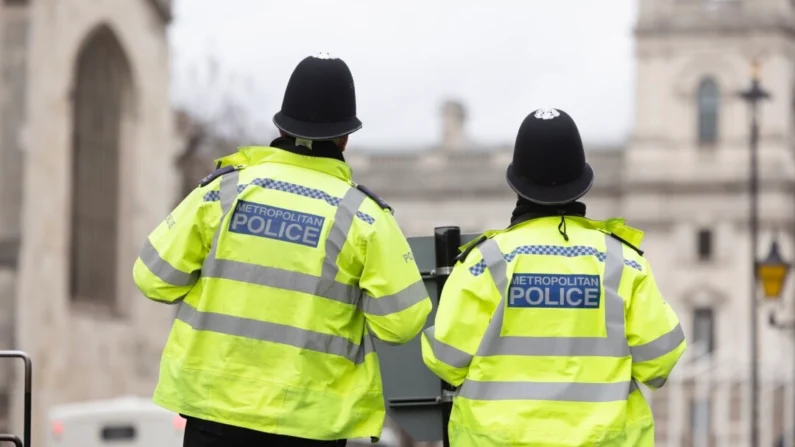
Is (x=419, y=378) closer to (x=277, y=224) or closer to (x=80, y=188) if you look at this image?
(x=277, y=224)

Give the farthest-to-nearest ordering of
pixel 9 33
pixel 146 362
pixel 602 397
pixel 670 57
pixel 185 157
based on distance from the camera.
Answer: pixel 670 57 < pixel 185 157 < pixel 146 362 < pixel 9 33 < pixel 602 397

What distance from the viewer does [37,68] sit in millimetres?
22609

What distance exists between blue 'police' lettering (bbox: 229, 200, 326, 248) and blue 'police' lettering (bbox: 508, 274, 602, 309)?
71 cm

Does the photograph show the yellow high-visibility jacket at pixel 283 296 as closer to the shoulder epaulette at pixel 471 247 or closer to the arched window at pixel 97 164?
the shoulder epaulette at pixel 471 247

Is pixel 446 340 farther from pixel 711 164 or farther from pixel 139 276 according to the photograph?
pixel 711 164

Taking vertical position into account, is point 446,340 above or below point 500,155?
above

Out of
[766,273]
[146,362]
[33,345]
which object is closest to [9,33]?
[33,345]

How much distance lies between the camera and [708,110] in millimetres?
74125

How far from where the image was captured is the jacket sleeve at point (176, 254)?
20.7ft

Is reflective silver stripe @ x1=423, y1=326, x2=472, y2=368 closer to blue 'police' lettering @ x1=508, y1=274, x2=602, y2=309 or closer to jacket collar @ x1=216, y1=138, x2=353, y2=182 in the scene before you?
blue 'police' lettering @ x1=508, y1=274, x2=602, y2=309

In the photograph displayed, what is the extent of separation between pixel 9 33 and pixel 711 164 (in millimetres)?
54452

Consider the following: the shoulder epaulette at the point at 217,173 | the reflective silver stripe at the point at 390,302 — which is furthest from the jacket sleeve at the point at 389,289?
the shoulder epaulette at the point at 217,173

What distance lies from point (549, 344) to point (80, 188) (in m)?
19.1

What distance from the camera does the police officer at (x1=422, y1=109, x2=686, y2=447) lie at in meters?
6.04
